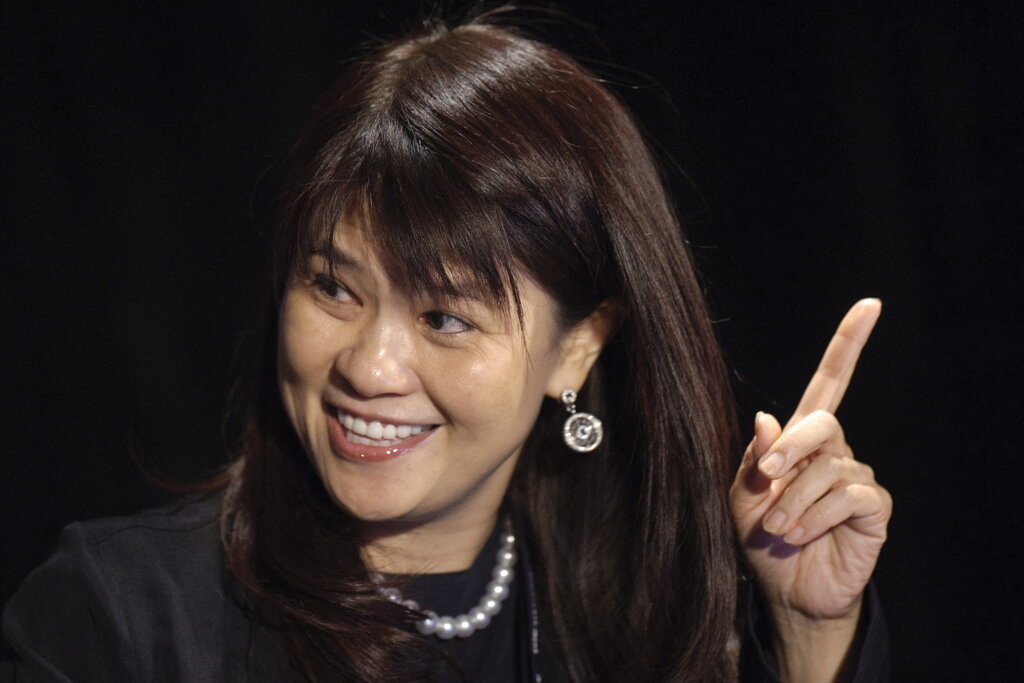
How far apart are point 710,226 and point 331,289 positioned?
Result: 37.3 inches

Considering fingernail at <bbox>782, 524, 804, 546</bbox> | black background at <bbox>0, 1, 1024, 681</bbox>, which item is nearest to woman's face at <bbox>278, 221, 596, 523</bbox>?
fingernail at <bbox>782, 524, 804, 546</bbox>

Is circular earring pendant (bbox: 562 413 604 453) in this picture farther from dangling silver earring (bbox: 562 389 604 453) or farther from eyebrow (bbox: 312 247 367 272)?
eyebrow (bbox: 312 247 367 272)

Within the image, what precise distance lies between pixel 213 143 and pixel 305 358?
855 mm

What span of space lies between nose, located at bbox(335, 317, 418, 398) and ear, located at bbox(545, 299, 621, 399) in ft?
0.89

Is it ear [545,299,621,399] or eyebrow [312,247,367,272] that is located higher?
eyebrow [312,247,367,272]

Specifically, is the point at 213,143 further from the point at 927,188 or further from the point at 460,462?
the point at 927,188

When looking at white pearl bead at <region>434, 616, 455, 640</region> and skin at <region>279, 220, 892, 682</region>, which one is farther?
white pearl bead at <region>434, 616, 455, 640</region>

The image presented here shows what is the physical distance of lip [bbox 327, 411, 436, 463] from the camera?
164cm

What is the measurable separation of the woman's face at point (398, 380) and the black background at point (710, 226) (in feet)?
2.24

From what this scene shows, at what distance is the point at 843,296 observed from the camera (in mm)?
2271

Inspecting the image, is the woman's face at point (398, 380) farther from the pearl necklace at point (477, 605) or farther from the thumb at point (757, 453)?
the thumb at point (757, 453)

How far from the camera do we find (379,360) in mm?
1571

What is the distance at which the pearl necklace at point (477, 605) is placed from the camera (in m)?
1.78

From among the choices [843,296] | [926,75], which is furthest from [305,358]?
[926,75]
